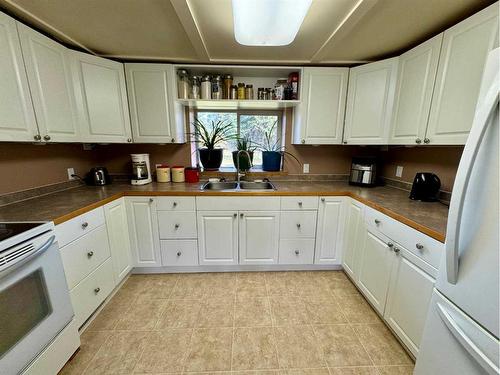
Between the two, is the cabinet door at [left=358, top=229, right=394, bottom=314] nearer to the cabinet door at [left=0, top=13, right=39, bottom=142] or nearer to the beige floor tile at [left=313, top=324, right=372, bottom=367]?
the beige floor tile at [left=313, top=324, right=372, bottom=367]

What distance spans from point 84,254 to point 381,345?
6.82ft

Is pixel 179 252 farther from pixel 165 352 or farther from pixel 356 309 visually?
pixel 356 309

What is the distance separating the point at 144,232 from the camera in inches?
79.0

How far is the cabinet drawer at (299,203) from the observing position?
201 centimetres

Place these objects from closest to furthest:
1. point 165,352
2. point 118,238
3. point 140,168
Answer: point 165,352
point 118,238
point 140,168

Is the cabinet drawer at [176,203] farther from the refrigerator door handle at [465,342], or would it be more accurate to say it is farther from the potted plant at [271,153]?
the refrigerator door handle at [465,342]

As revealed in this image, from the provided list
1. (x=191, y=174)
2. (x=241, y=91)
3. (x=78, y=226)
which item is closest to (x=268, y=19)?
(x=241, y=91)

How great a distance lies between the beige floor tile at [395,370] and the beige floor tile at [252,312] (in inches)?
27.8

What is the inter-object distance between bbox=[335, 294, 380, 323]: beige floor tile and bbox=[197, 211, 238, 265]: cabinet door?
1015 mm

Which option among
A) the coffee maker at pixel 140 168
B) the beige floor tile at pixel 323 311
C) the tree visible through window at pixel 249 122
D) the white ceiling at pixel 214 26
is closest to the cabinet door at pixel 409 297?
the beige floor tile at pixel 323 311

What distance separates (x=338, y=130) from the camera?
2.18 metres

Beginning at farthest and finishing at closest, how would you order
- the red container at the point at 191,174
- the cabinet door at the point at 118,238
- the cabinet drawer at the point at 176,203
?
the red container at the point at 191,174, the cabinet drawer at the point at 176,203, the cabinet door at the point at 118,238

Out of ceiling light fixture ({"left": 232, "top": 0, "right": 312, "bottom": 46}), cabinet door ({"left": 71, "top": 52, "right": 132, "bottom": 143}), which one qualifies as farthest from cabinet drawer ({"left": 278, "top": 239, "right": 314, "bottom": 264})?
cabinet door ({"left": 71, "top": 52, "right": 132, "bottom": 143})

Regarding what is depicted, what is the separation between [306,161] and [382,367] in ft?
6.21
